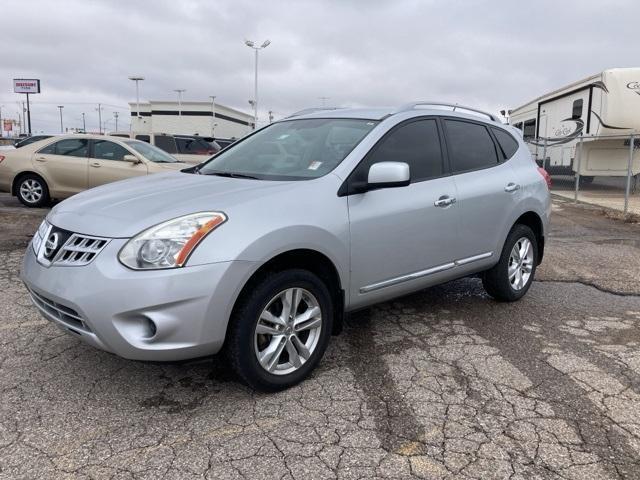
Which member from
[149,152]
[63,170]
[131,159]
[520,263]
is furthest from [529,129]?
[520,263]

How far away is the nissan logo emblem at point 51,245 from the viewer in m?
3.11

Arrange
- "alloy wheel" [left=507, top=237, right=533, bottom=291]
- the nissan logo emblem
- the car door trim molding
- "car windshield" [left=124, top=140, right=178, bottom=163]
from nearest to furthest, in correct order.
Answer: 1. the nissan logo emblem
2. the car door trim molding
3. "alloy wheel" [left=507, top=237, right=533, bottom=291]
4. "car windshield" [left=124, top=140, right=178, bottom=163]

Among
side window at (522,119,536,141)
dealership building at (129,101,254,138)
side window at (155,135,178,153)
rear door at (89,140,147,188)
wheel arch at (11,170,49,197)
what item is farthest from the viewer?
dealership building at (129,101,254,138)

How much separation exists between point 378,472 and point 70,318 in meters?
1.76

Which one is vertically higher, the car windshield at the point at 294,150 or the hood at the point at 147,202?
the car windshield at the point at 294,150

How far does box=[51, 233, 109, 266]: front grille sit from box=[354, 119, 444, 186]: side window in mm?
1727

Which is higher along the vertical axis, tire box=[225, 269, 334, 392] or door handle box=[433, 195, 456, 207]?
door handle box=[433, 195, 456, 207]

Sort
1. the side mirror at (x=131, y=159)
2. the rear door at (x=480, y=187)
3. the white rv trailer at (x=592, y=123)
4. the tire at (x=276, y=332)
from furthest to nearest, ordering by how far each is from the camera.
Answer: the white rv trailer at (x=592, y=123)
the side mirror at (x=131, y=159)
the rear door at (x=480, y=187)
the tire at (x=276, y=332)

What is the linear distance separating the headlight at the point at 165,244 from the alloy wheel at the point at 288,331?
1.85 feet

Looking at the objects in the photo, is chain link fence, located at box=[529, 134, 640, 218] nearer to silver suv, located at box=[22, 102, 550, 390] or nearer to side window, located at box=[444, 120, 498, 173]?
side window, located at box=[444, 120, 498, 173]

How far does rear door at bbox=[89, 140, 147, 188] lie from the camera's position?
10.4 meters

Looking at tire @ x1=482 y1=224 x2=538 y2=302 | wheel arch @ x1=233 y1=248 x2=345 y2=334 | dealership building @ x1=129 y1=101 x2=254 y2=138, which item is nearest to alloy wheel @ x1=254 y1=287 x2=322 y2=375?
wheel arch @ x1=233 y1=248 x2=345 y2=334

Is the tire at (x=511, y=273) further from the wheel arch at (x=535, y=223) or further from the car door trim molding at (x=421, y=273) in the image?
the car door trim molding at (x=421, y=273)

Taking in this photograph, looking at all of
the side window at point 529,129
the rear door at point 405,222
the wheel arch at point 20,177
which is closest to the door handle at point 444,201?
the rear door at point 405,222
